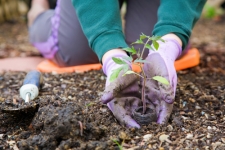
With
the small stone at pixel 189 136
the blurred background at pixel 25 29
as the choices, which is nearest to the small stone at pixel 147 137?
the small stone at pixel 189 136

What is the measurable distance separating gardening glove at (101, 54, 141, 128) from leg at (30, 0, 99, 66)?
0.72m

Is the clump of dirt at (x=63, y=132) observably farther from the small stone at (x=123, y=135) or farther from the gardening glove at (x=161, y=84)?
the gardening glove at (x=161, y=84)

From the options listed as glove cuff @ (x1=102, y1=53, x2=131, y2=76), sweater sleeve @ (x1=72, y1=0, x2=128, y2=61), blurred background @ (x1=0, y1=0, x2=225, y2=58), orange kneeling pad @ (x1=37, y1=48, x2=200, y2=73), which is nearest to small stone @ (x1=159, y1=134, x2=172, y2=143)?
glove cuff @ (x1=102, y1=53, x2=131, y2=76)

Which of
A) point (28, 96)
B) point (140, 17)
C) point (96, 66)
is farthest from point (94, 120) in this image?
point (140, 17)

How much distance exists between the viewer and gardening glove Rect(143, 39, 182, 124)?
3.76 ft

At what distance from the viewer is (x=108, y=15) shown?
1407 millimetres

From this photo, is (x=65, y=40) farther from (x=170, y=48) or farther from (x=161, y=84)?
(x=161, y=84)

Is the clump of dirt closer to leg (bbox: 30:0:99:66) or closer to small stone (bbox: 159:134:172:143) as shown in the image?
small stone (bbox: 159:134:172:143)

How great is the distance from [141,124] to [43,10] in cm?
138

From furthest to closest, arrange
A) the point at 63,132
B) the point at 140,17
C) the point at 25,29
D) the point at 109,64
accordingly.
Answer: the point at 25,29
the point at 140,17
the point at 109,64
the point at 63,132

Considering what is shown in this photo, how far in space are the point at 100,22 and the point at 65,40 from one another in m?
0.63

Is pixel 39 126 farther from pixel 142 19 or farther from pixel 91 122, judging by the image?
pixel 142 19

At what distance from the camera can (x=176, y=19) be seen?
139 centimetres

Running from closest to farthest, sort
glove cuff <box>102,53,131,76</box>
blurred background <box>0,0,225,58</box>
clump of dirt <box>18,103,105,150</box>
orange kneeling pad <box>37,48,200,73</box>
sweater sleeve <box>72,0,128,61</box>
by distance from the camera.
Result: clump of dirt <box>18,103,105,150</box>
glove cuff <box>102,53,131,76</box>
sweater sleeve <box>72,0,128,61</box>
orange kneeling pad <box>37,48,200,73</box>
blurred background <box>0,0,225,58</box>
